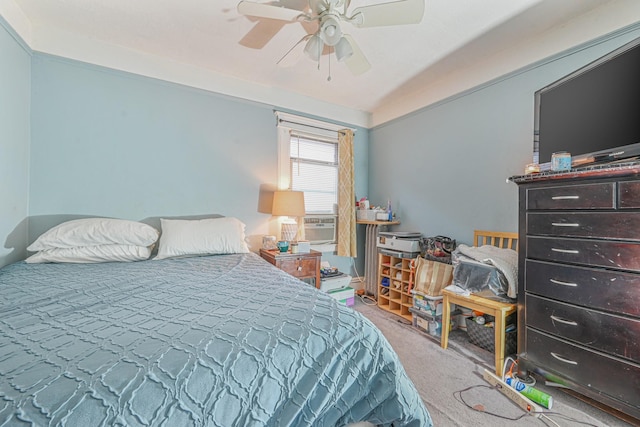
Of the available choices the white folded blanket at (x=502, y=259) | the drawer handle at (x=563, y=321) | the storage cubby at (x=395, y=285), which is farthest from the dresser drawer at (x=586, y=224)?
the storage cubby at (x=395, y=285)

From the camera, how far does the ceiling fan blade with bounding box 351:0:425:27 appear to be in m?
1.43

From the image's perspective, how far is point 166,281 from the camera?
1.40m

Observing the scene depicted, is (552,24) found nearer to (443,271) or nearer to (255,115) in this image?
(443,271)

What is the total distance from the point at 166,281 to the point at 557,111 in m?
2.61

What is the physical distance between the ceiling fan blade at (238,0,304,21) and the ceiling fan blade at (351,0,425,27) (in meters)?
0.34

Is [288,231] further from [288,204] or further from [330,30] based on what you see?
[330,30]

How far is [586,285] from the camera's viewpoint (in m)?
1.41

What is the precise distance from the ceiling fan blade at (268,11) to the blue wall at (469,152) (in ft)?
6.12

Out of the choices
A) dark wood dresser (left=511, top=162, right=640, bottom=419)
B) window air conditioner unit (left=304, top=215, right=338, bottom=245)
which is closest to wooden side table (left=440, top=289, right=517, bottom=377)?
dark wood dresser (left=511, top=162, right=640, bottom=419)

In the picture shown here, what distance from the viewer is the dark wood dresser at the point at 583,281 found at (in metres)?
1.28

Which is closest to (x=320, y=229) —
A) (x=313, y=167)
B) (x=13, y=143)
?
(x=313, y=167)

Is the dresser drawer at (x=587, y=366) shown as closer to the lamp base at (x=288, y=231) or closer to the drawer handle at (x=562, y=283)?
the drawer handle at (x=562, y=283)

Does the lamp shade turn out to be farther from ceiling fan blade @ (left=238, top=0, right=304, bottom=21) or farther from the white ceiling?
ceiling fan blade @ (left=238, top=0, right=304, bottom=21)

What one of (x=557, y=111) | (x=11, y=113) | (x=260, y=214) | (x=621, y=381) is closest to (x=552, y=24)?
(x=557, y=111)
